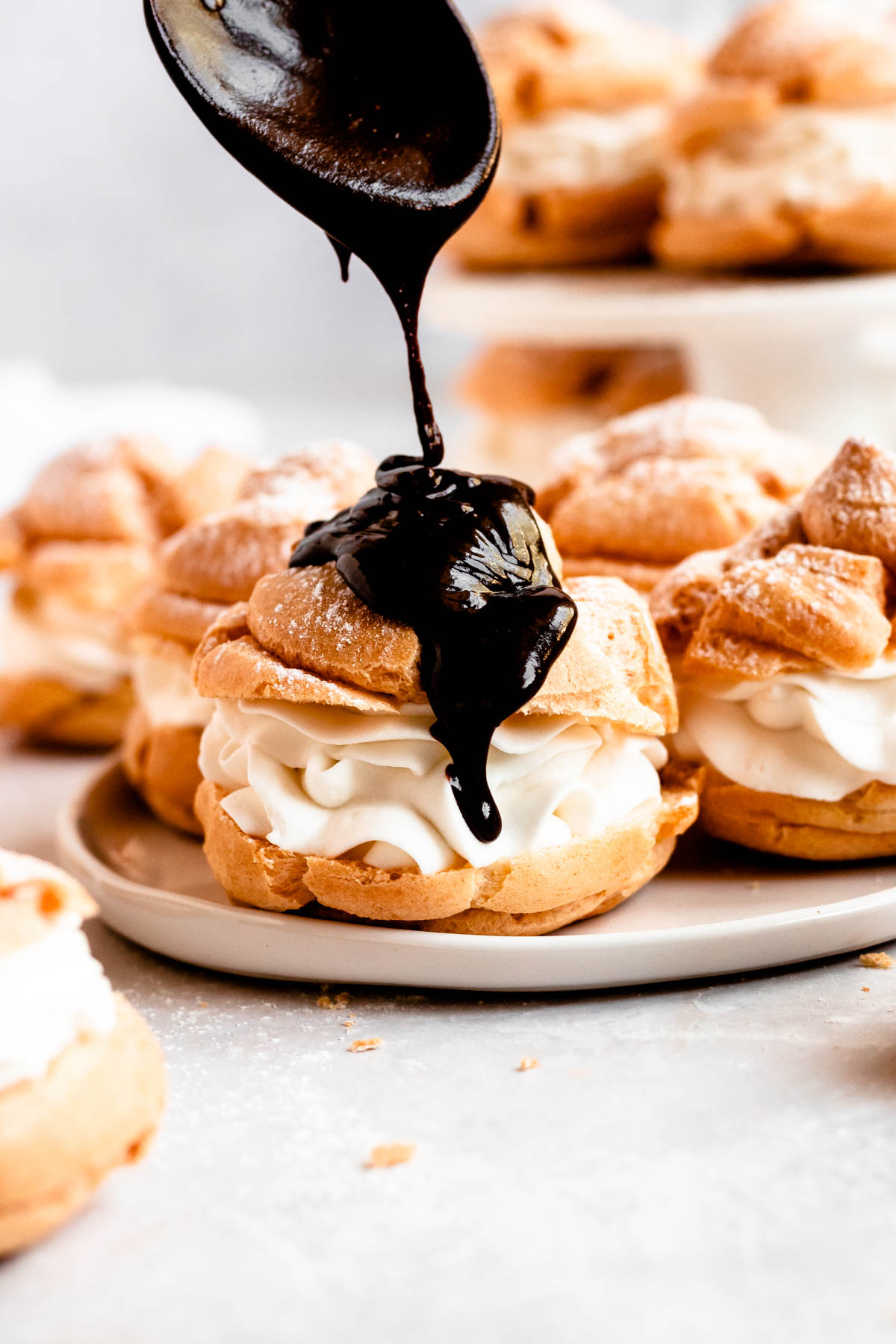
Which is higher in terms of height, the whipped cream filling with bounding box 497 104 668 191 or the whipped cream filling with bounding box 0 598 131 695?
the whipped cream filling with bounding box 497 104 668 191

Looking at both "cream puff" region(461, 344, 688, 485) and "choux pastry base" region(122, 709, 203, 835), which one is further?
"cream puff" region(461, 344, 688, 485)

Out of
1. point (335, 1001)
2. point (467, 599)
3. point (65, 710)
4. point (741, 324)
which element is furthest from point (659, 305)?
point (335, 1001)

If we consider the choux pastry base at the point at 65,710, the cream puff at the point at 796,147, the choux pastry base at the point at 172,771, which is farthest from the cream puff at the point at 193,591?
the cream puff at the point at 796,147

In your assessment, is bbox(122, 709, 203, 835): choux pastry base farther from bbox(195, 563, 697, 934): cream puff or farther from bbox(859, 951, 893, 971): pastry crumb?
bbox(859, 951, 893, 971): pastry crumb

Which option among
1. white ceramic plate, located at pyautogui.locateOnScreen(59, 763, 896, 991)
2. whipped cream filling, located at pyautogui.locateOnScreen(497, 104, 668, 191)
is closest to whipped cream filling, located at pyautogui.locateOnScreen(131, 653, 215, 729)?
white ceramic plate, located at pyautogui.locateOnScreen(59, 763, 896, 991)

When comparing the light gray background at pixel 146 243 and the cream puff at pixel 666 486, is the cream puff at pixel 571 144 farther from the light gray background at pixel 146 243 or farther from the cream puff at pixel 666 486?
the light gray background at pixel 146 243

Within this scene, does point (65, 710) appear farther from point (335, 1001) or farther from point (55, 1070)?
point (55, 1070)
